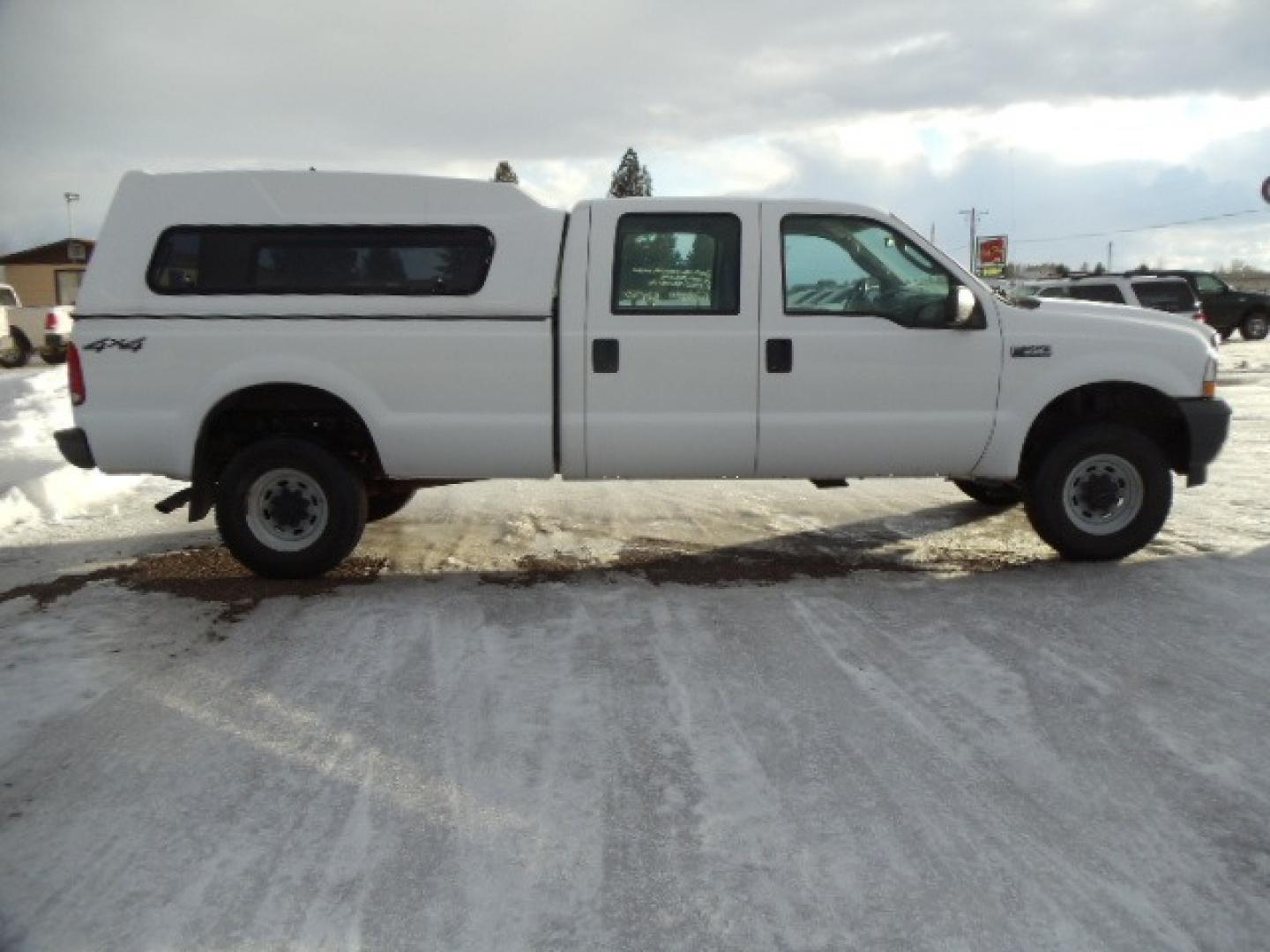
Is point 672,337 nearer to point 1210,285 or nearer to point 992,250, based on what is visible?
point 1210,285

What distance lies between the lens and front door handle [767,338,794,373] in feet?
20.2

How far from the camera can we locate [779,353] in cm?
616

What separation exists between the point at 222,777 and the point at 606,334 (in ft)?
10.6

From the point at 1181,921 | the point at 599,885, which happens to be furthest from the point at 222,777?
the point at 1181,921

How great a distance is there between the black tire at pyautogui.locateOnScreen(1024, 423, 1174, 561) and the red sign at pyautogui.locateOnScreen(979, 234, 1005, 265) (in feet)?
241

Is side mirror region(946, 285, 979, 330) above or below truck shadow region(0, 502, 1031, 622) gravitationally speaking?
above

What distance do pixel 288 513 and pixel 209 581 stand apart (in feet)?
2.08

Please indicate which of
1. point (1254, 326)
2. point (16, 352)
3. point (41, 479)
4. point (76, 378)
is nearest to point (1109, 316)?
point (76, 378)

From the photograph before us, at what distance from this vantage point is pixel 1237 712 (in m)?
4.16

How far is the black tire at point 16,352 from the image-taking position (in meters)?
24.7

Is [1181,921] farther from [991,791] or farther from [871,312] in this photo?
[871,312]

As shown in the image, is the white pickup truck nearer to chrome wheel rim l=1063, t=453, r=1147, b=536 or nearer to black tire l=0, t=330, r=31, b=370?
chrome wheel rim l=1063, t=453, r=1147, b=536

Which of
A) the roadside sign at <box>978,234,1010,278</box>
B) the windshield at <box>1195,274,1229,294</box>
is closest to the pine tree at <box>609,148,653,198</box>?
the roadside sign at <box>978,234,1010,278</box>

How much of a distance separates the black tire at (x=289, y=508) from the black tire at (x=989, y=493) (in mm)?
Answer: 3966
